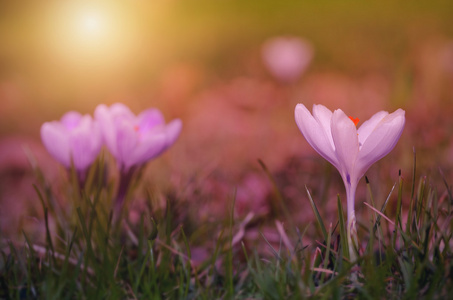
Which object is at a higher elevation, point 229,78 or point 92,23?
point 92,23

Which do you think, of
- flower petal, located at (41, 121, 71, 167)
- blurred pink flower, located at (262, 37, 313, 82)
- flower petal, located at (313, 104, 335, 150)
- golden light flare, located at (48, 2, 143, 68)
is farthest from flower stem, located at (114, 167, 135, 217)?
blurred pink flower, located at (262, 37, 313, 82)

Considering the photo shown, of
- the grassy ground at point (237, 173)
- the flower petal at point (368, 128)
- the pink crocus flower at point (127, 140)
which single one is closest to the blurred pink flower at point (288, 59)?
the grassy ground at point (237, 173)

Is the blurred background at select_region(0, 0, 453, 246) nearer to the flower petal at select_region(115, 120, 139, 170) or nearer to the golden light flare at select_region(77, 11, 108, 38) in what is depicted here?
the golden light flare at select_region(77, 11, 108, 38)

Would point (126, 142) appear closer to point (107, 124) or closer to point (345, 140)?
point (107, 124)

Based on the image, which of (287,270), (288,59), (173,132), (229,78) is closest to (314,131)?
(287,270)

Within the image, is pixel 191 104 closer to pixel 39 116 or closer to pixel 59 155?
pixel 39 116

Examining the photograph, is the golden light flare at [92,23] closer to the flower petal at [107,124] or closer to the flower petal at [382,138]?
the flower petal at [107,124]
